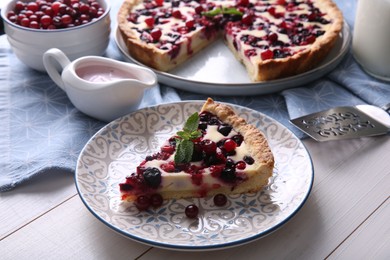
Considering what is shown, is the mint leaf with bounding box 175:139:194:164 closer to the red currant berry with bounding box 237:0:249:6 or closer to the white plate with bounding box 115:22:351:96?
the white plate with bounding box 115:22:351:96

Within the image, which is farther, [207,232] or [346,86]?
[346,86]

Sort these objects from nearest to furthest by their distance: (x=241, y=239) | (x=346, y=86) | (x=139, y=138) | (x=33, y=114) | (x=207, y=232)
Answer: (x=241, y=239) < (x=207, y=232) < (x=139, y=138) < (x=33, y=114) < (x=346, y=86)

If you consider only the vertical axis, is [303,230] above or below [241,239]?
below

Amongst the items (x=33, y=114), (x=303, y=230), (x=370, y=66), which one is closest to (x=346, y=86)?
(x=370, y=66)

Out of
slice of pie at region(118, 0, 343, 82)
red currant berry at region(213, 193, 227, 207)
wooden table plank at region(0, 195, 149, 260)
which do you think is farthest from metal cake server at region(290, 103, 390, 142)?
wooden table plank at region(0, 195, 149, 260)

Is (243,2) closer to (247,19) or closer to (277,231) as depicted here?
(247,19)

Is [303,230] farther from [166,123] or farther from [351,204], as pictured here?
[166,123]

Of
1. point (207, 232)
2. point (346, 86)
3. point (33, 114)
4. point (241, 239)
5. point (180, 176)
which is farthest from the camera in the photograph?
point (346, 86)
